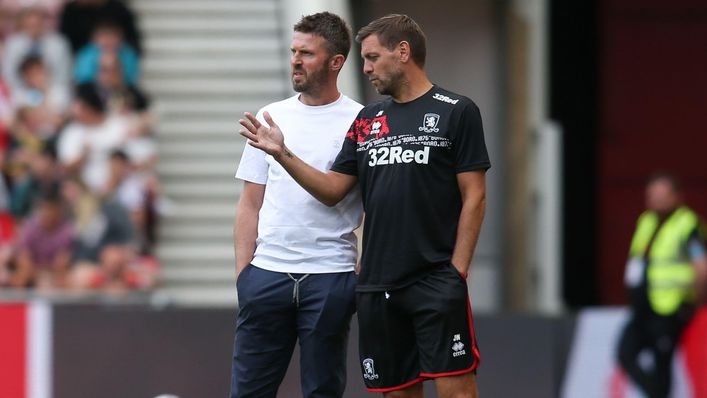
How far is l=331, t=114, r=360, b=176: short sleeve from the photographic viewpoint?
6.24 meters

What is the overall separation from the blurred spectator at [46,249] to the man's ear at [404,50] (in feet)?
18.2

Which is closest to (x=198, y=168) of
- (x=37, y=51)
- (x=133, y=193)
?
(x=133, y=193)

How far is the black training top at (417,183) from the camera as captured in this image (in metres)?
6.04

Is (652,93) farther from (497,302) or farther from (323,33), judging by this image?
(323,33)

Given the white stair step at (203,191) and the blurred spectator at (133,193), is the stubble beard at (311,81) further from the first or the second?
the white stair step at (203,191)

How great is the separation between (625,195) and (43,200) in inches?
267

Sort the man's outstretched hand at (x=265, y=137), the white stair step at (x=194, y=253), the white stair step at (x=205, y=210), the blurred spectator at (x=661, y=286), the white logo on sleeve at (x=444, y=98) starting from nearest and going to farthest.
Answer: the man's outstretched hand at (x=265, y=137)
the white logo on sleeve at (x=444, y=98)
the blurred spectator at (x=661, y=286)
the white stair step at (x=194, y=253)
the white stair step at (x=205, y=210)

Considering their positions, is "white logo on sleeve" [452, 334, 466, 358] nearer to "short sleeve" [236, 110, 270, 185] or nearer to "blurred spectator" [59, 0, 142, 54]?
"short sleeve" [236, 110, 270, 185]

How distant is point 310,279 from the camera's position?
6340 millimetres

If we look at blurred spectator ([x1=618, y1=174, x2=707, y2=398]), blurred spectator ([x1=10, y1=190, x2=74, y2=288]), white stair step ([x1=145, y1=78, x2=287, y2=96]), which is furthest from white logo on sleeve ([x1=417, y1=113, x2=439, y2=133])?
white stair step ([x1=145, y1=78, x2=287, y2=96])

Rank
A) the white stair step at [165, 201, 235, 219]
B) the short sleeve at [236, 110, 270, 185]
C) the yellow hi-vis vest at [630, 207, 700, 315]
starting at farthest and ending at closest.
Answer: the white stair step at [165, 201, 235, 219] → the yellow hi-vis vest at [630, 207, 700, 315] → the short sleeve at [236, 110, 270, 185]

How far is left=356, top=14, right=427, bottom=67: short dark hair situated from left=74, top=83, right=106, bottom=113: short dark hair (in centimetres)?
582

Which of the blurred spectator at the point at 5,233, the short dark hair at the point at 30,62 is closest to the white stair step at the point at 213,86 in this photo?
the short dark hair at the point at 30,62

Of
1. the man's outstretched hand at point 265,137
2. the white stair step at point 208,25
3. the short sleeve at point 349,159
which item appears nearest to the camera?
the man's outstretched hand at point 265,137
